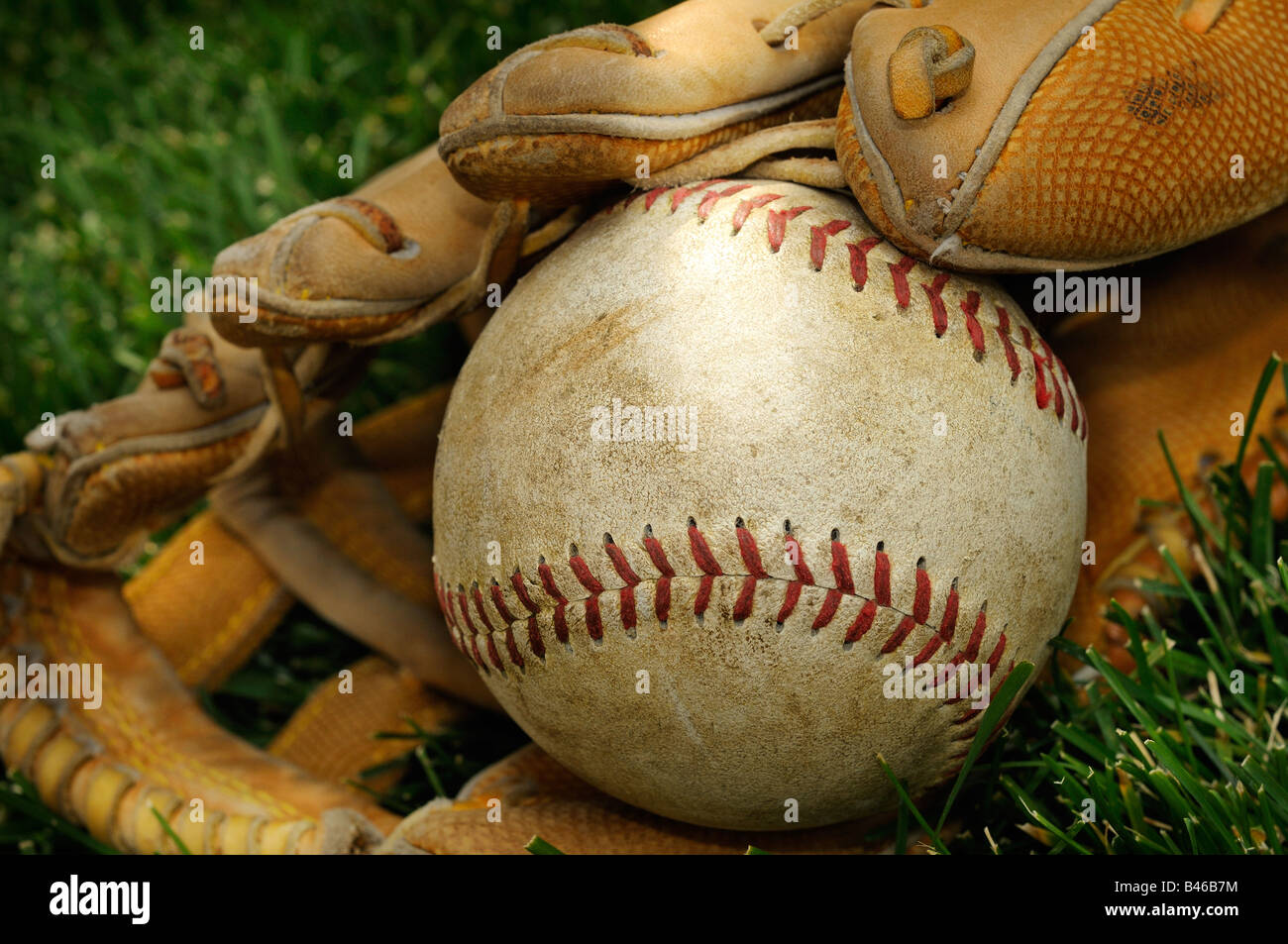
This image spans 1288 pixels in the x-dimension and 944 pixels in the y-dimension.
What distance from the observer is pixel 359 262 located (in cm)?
149

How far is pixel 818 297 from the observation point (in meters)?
1.26

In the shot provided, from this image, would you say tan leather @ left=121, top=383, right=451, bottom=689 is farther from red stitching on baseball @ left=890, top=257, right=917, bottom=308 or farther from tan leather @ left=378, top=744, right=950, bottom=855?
red stitching on baseball @ left=890, top=257, right=917, bottom=308

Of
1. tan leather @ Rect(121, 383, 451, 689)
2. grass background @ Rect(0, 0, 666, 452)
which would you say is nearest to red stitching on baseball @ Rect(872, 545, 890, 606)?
tan leather @ Rect(121, 383, 451, 689)

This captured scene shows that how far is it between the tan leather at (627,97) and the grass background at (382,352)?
843 millimetres

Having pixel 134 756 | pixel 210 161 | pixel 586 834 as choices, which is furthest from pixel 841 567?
pixel 210 161

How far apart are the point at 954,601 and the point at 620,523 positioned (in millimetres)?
370

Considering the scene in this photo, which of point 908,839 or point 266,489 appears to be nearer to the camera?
point 908,839

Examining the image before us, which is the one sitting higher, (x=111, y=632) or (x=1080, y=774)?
(x=111, y=632)

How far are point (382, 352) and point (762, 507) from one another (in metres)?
1.56

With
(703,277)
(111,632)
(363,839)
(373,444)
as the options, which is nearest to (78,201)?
(373,444)

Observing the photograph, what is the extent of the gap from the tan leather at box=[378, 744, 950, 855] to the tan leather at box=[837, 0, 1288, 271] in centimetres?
76

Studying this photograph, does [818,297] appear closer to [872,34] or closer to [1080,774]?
[872,34]

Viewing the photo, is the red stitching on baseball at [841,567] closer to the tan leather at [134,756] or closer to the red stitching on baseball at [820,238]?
the red stitching on baseball at [820,238]

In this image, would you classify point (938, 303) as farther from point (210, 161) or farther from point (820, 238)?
point (210, 161)
